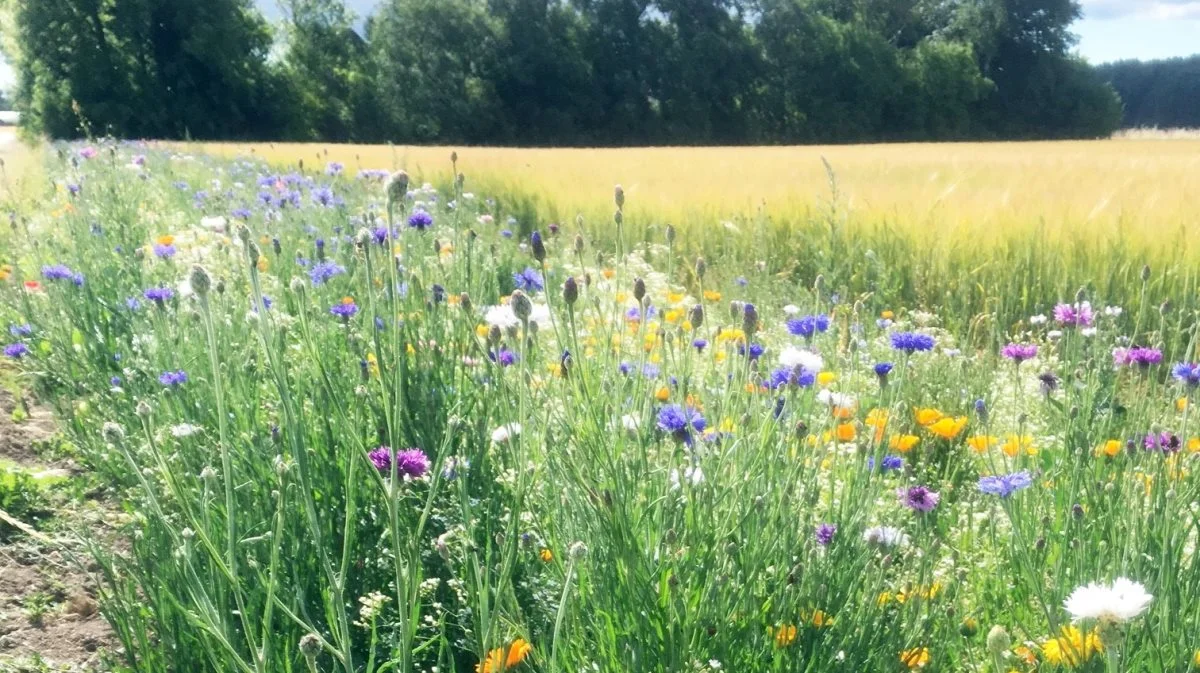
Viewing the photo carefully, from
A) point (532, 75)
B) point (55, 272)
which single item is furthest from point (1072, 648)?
point (532, 75)

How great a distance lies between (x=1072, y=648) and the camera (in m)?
1.25

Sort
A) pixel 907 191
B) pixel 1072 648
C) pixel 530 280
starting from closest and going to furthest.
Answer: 1. pixel 1072 648
2. pixel 530 280
3. pixel 907 191

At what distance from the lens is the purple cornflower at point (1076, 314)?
2.06 metres

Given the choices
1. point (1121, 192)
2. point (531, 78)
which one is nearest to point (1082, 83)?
point (531, 78)

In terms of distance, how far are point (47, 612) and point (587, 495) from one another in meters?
1.23

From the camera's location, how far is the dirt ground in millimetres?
1741

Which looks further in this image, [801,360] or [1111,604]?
[801,360]

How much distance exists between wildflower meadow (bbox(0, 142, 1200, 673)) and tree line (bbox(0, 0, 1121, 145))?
2874cm

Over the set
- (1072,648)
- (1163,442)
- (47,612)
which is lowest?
(47,612)

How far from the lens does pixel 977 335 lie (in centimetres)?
392

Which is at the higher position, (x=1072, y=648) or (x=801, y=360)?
(x=801, y=360)

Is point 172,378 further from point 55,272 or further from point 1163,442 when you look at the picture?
point 1163,442

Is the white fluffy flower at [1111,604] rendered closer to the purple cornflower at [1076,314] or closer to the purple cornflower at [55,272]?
the purple cornflower at [1076,314]

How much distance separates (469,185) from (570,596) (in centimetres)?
646
